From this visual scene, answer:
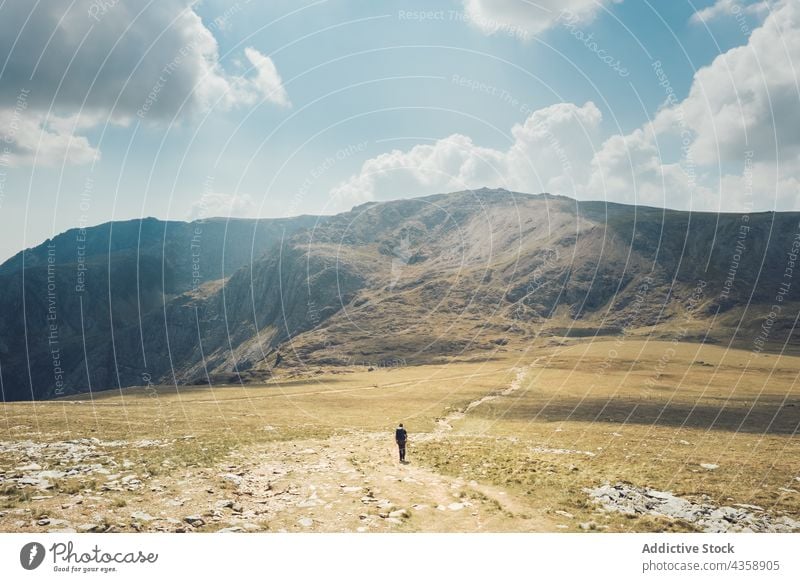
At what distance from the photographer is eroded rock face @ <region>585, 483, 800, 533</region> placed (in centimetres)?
1661

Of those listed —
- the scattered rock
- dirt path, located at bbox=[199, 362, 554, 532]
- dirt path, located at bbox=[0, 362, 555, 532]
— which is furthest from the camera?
dirt path, located at bbox=[199, 362, 554, 532]

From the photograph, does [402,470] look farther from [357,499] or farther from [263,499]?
[263,499]

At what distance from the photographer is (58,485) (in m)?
17.1

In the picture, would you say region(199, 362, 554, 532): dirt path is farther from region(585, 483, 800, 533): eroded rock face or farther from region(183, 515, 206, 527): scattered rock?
region(585, 483, 800, 533): eroded rock face

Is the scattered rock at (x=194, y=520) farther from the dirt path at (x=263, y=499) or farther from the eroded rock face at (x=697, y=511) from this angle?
Result: the eroded rock face at (x=697, y=511)

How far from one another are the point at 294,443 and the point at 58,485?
15779 millimetres

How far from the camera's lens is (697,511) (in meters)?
17.5

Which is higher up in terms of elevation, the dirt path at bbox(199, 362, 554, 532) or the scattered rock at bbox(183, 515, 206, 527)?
the scattered rock at bbox(183, 515, 206, 527)

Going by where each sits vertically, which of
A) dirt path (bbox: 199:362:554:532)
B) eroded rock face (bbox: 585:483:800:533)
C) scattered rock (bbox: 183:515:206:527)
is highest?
scattered rock (bbox: 183:515:206:527)

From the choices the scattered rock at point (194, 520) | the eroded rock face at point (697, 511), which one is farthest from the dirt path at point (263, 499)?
the eroded rock face at point (697, 511)

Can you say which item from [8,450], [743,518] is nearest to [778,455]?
[743,518]

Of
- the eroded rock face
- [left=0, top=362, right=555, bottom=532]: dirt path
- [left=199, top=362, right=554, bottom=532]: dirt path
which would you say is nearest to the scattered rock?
[left=0, top=362, right=555, bottom=532]: dirt path

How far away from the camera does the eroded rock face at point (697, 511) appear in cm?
1661

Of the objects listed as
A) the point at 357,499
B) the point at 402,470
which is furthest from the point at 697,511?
the point at 357,499
